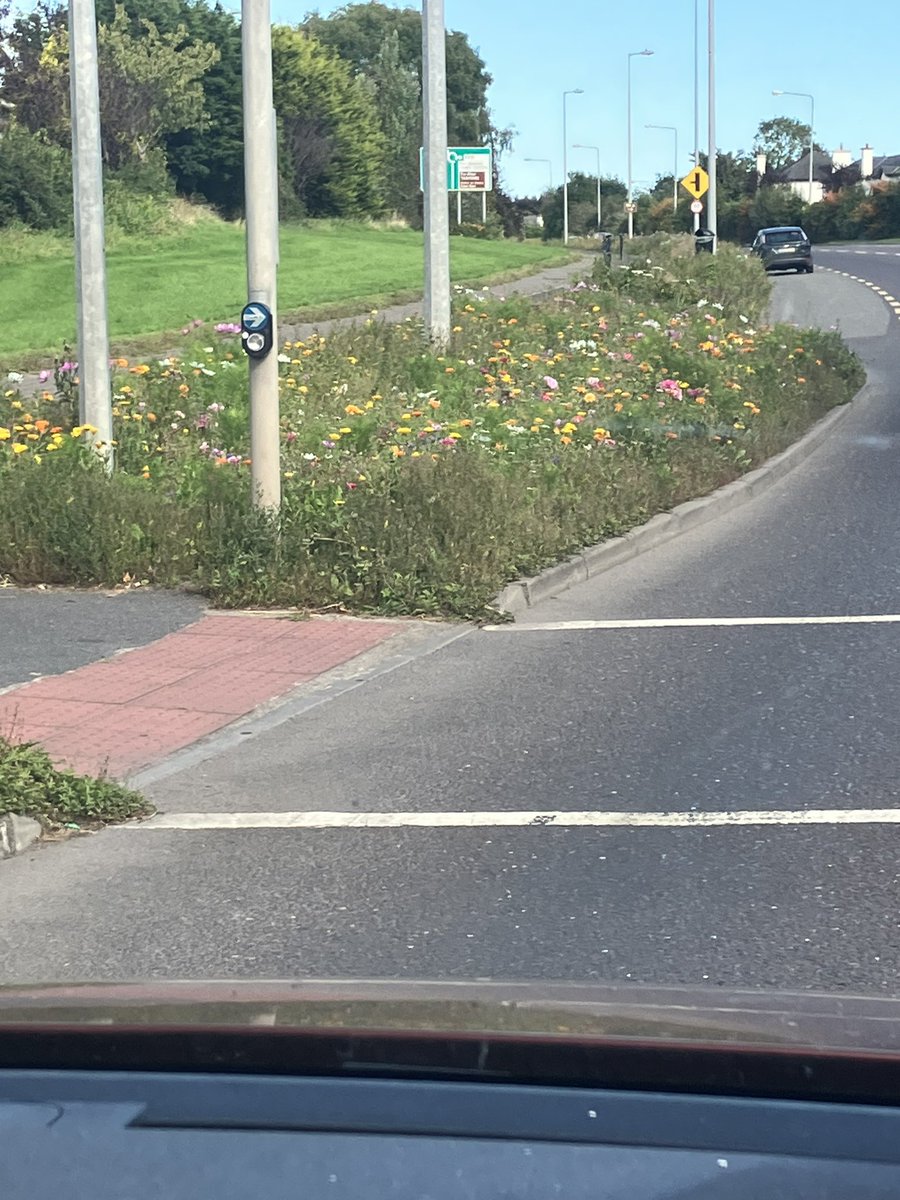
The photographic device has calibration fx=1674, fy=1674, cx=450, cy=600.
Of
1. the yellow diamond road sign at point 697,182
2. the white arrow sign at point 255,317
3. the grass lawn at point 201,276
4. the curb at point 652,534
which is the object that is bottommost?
the curb at point 652,534

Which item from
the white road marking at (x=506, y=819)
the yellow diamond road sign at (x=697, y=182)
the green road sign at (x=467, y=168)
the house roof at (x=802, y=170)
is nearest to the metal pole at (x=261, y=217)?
the white road marking at (x=506, y=819)

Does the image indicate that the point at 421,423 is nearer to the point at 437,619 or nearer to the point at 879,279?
the point at 437,619

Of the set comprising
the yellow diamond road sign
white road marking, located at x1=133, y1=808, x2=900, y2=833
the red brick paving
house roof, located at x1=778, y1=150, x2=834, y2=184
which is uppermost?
house roof, located at x1=778, y1=150, x2=834, y2=184

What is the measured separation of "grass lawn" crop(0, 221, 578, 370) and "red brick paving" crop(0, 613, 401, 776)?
12520mm

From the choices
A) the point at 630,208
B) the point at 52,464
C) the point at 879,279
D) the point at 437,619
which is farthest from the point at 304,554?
the point at 630,208

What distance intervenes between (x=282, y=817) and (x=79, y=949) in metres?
1.42

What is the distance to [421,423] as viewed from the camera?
1355cm

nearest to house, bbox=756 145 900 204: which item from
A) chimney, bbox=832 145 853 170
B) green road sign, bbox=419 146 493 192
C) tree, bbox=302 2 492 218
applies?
chimney, bbox=832 145 853 170

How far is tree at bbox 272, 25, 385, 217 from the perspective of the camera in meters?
70.3

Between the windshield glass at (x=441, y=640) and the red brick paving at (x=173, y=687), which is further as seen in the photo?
the red brick paving at (x=173, y=687)

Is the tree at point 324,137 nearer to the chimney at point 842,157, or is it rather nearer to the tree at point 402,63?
the tree at point 402,63

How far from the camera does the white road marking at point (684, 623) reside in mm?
9484

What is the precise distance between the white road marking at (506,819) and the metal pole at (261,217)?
4.51 m

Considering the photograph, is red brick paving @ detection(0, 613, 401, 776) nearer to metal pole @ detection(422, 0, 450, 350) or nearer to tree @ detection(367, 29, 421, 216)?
metal pole @ detection(422, 0, 450, 350)
